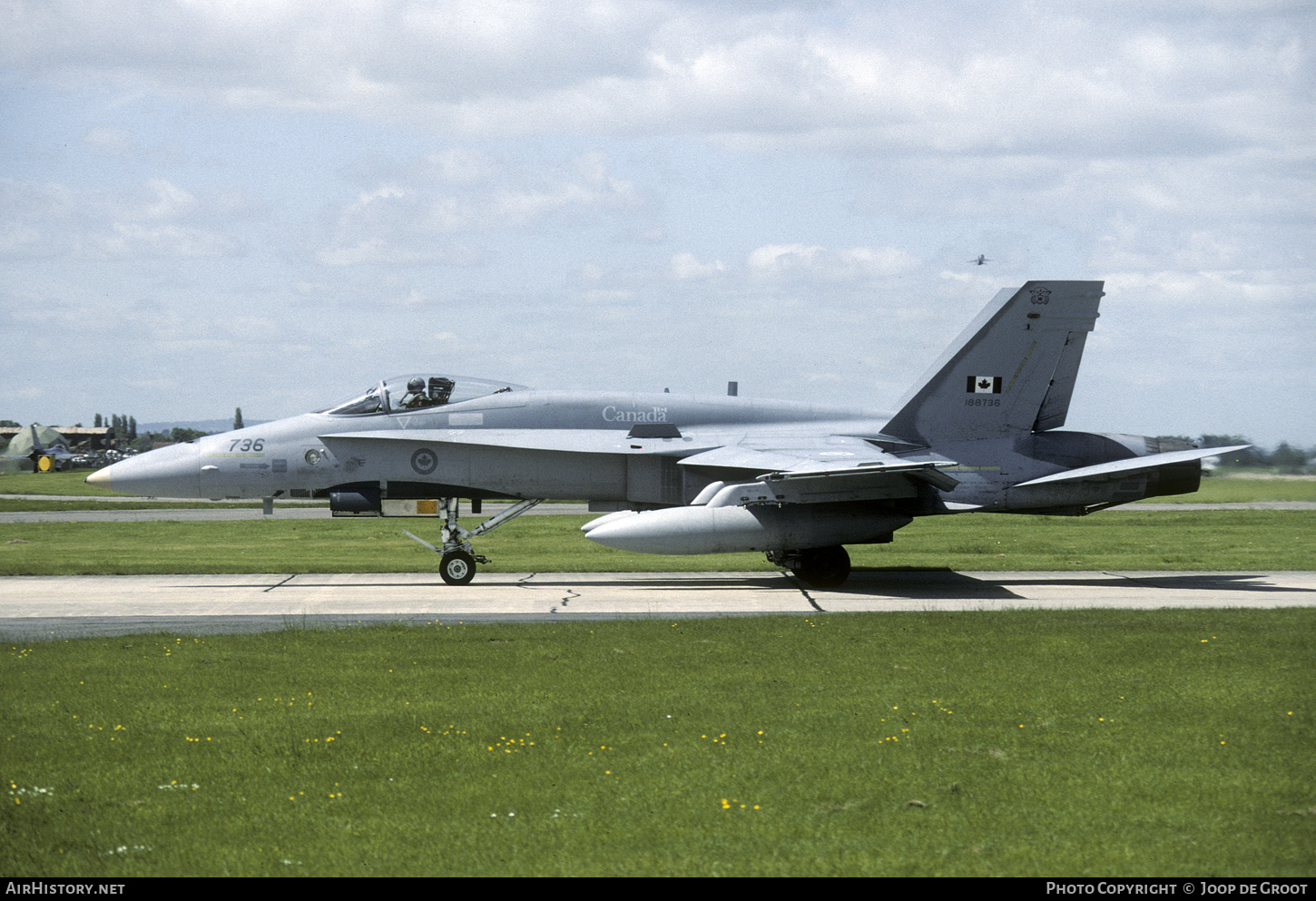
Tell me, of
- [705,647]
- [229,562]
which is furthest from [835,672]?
[229,562]

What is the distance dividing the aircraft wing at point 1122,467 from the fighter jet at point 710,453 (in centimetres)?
4

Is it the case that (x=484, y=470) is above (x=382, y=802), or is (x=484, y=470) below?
above

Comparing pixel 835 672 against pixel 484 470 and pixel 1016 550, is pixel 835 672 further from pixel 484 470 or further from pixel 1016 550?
pixel 1016 550

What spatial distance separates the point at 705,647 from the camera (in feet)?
39.1

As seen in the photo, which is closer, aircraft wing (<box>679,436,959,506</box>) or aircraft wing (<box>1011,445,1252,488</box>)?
aircraft wing (<box>679,436,959,506</box>)

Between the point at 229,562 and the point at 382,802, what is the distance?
1734 cm

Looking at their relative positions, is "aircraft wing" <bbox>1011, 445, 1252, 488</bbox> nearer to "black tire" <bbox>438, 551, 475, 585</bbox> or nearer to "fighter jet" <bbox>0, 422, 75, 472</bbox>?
"black tire" <bbox>438, 551, 475, 585</bbox>

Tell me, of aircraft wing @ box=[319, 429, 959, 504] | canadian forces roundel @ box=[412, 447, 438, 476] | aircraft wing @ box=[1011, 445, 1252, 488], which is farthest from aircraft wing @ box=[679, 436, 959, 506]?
canadian forces roundel @ box=[412, 447, 438, 476]

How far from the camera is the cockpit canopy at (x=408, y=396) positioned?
19391mm

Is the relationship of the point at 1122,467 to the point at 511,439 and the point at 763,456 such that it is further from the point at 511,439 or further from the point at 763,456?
the point at 511,439

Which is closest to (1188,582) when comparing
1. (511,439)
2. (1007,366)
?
(1007,366)

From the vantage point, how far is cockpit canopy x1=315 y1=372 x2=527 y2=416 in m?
19.4

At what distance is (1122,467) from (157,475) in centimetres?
1597

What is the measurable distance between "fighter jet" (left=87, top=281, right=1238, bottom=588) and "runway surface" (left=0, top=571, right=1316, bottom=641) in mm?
1177
